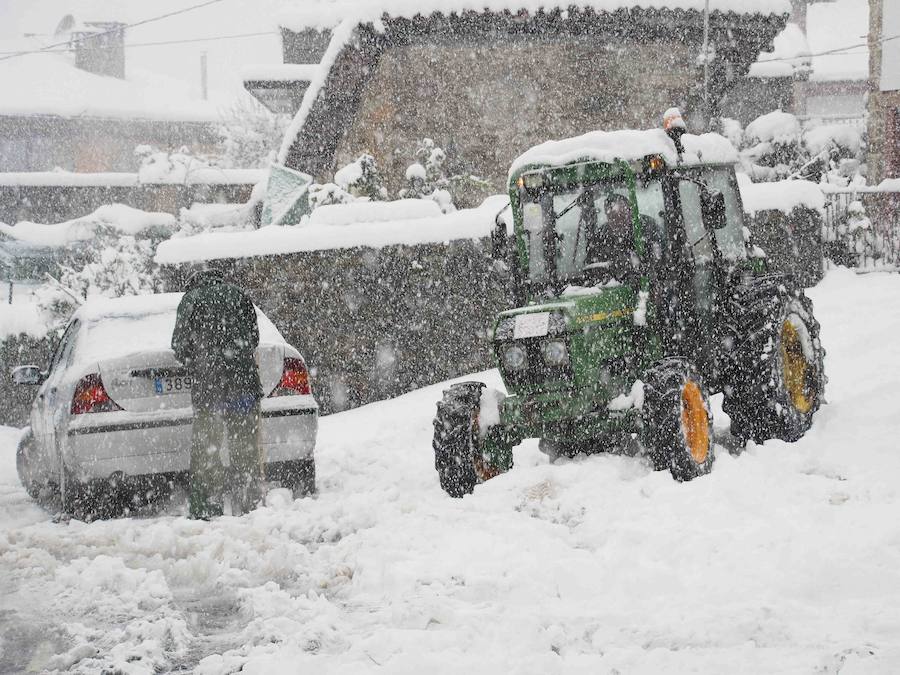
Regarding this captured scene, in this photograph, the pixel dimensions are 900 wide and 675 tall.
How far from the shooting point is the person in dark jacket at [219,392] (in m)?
7.16

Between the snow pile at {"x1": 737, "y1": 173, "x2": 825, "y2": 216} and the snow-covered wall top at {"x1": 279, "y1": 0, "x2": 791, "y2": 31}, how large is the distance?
15.4 ft

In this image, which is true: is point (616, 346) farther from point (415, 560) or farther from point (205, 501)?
point (205, 501)

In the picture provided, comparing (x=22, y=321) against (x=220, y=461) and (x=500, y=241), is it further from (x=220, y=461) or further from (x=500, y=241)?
(x=500, y=241)

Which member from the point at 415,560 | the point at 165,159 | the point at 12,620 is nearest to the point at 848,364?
the point at 415,560

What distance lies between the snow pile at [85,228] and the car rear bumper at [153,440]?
16511 mm

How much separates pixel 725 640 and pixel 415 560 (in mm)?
1935

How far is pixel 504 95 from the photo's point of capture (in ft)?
58.8

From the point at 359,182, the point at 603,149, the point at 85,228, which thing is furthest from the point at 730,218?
the point at 85,228

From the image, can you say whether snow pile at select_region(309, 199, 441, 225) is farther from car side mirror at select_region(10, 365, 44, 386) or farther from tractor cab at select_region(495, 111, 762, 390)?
tractor cab at select_region(495, 111, 762, 390)

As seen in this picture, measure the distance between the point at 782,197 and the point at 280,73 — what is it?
11114mm

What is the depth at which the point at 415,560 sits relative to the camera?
5582 mm

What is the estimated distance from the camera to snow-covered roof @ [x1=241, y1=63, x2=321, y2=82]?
20.8 metres

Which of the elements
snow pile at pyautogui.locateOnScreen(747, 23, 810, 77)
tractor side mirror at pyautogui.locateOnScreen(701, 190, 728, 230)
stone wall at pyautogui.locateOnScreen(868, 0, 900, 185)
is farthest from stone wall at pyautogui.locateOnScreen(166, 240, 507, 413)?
snow pile at pyautogui.locateOnScreen(747, 23, 810, 77)

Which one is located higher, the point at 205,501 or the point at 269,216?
the point at 269,216
